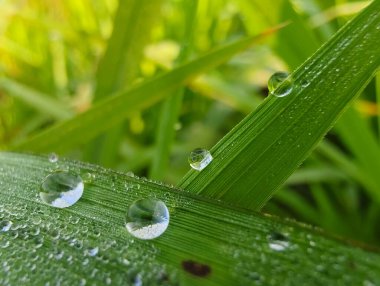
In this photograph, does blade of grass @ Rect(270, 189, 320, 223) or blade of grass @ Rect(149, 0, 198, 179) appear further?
blade of grass @ Rect(270, 189, 320, 223)

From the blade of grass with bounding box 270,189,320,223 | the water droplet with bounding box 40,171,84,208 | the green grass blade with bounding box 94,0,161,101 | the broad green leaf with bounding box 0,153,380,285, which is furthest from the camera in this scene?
the blade of grass with bounding box 270,189,320,223

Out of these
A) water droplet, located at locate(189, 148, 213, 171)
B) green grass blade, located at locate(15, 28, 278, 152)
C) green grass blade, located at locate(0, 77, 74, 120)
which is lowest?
water droplet, located at locate(189, 148, 213, 171)

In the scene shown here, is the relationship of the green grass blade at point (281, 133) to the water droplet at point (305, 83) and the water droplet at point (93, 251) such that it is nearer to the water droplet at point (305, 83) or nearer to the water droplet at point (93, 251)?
the water droplet at point (305, 83)

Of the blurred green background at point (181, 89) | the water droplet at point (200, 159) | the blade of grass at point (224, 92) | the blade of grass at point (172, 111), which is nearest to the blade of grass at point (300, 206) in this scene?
the blurred green background at point (181, 89)

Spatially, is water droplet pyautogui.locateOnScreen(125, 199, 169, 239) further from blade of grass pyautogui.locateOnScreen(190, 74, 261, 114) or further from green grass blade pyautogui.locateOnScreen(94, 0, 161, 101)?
blade of grass pyautogui.locateOnScreen(190, 74, 261, 114)

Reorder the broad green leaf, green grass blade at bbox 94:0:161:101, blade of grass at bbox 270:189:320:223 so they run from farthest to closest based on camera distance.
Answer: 1. blade of grass at bbox 270:189:320:223
2. green grass blade at bbox 94:0:161:101
3. the broad green leaf

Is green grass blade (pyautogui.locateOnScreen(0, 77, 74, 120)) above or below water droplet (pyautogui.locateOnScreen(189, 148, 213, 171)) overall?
above

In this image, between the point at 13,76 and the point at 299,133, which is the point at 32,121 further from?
the point at 299,133

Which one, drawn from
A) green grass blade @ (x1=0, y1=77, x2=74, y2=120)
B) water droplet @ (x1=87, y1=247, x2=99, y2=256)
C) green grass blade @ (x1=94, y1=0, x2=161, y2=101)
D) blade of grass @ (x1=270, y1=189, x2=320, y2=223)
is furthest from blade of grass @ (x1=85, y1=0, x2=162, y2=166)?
water droplet @ (x1=87, y1=247, x2=99, y2=256)
